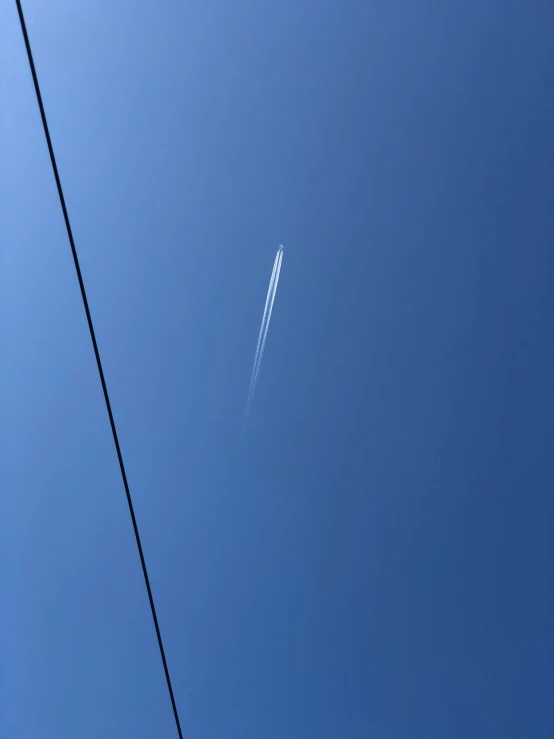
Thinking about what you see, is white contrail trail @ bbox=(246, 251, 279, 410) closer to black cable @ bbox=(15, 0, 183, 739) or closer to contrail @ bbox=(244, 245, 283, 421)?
contrail @ bbox=(244, 245, 283, 421)

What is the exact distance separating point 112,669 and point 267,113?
853mm

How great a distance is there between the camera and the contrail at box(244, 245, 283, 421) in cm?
91

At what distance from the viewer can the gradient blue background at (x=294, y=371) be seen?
2.92 feet

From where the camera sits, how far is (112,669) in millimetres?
972

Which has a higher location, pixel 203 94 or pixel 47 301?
pixel 203 94

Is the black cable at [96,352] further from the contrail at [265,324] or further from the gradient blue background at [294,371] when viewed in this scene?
the contrail at [265,324]


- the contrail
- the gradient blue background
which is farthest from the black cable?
the contrail

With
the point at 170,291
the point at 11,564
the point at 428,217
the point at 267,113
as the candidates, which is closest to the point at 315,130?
the point at 267,113

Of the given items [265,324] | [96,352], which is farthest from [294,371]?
[96,352]

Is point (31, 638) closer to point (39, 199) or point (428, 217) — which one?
point (39, 199)

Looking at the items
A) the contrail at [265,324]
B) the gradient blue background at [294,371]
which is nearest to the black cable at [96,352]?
the gradient blue background at [294,371]

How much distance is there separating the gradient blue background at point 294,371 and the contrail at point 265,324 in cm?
1

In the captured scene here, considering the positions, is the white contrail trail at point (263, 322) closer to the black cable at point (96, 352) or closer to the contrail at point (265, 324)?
the contrail at point (265, 324)

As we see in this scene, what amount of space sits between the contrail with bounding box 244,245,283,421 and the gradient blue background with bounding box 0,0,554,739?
1cm
